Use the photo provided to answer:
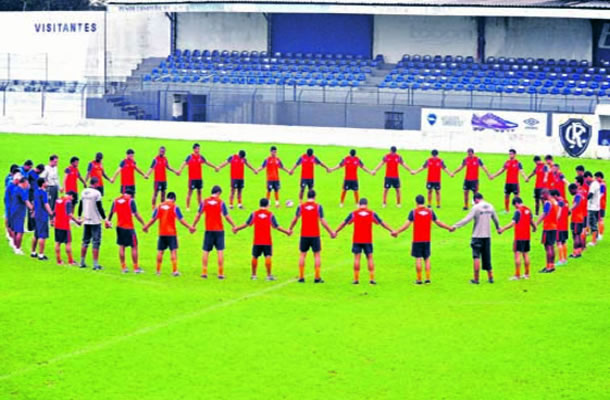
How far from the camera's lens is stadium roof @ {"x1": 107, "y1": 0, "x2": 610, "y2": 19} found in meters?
61.9

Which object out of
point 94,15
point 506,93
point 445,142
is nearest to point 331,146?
point 445,142

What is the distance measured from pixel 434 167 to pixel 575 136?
16352 mm

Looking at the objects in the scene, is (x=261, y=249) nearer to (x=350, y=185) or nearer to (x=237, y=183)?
(x=237, y=183)

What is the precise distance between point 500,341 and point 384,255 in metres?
9.30

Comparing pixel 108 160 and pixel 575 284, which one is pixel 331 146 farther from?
pixel 575 284

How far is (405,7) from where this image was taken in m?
64.9

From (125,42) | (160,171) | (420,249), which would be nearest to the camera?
(420,249)

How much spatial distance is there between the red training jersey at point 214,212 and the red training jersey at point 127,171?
360 inches

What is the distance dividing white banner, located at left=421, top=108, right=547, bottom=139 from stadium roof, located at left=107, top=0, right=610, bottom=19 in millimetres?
11162

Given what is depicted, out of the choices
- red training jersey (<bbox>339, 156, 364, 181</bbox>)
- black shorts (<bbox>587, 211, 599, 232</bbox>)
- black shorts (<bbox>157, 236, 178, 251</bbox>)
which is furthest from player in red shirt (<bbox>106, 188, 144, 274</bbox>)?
black shorts (<bbox>587, 211, 599, 232</bbox>)

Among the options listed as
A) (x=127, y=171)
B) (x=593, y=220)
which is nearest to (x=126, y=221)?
(x=127, y=171)

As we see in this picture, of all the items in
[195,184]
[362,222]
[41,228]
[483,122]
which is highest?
[483,122]

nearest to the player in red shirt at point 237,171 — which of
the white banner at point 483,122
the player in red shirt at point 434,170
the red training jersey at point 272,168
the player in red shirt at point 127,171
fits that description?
the red training jersey at point 272,168

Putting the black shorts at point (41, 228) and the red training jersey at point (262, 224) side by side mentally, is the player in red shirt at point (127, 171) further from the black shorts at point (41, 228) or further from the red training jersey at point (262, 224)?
the red training jersey at point (262, 224)
